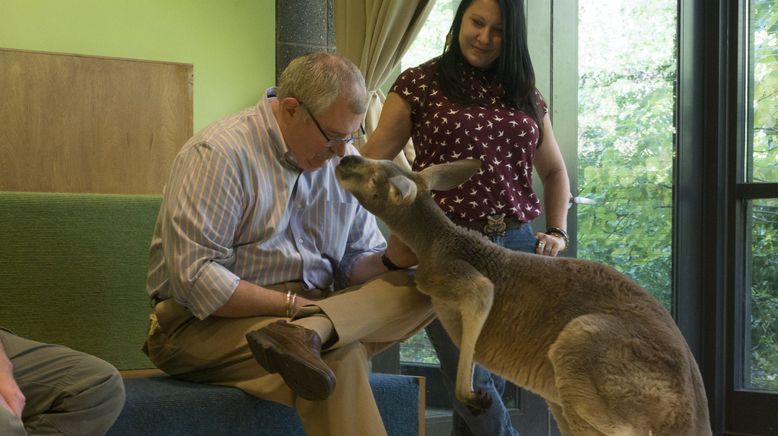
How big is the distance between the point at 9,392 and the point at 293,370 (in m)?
0.59

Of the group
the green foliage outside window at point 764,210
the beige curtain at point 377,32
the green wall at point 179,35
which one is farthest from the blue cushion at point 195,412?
the green foliage outside window at point 764,210

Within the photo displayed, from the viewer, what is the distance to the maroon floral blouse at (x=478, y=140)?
9.34 ft

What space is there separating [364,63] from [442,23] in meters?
0.49

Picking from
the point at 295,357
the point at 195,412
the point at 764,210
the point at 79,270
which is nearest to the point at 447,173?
the point at 295,357

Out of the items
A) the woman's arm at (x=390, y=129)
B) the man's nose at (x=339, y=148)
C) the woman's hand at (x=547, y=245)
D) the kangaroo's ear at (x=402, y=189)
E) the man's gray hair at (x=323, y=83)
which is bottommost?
the woman's hand at (x=547, y=245)

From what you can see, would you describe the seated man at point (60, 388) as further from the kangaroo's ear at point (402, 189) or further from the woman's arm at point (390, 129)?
the woman's arm at point (390, 129)

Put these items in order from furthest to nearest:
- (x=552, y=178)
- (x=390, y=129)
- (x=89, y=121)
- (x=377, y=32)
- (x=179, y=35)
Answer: (x=179, y=35), (x=89, y=121), (x=377, y=32), (x=552, y=178), (x=390, y=129)

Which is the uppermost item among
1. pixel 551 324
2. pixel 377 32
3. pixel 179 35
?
pixel 179 35

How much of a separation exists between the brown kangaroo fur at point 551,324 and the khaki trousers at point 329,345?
0.20 metres

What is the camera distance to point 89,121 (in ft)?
13.8

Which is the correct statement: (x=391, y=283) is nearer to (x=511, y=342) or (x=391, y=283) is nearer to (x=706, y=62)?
(x=511, y=342)

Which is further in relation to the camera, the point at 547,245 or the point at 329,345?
the point at 547,245

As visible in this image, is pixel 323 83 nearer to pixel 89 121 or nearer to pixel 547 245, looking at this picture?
pixel 547 245

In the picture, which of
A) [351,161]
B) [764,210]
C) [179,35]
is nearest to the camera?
[351,161]
